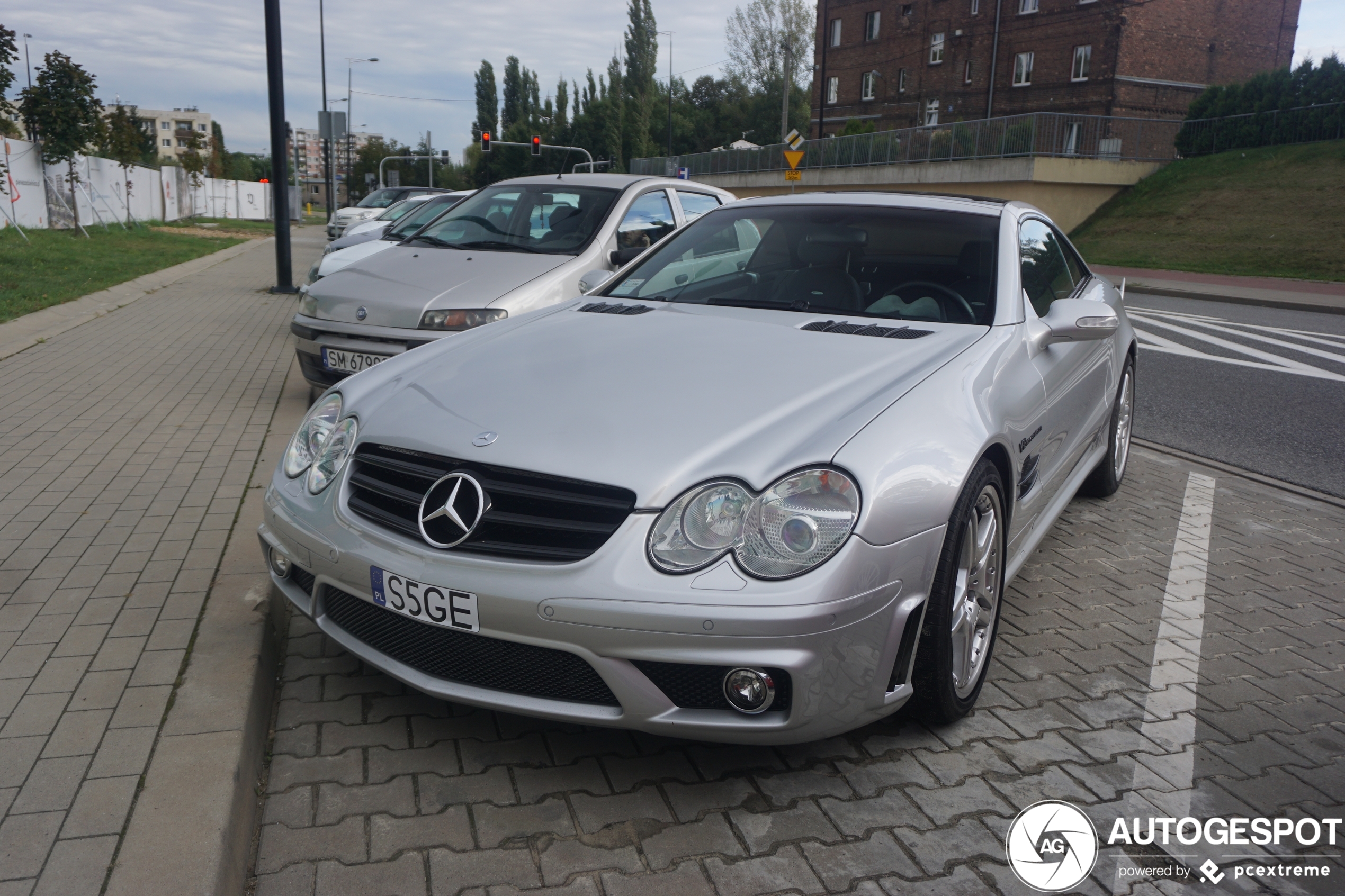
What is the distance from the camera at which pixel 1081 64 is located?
4078cm

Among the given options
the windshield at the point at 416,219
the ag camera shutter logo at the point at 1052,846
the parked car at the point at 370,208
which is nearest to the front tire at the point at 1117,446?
the ag camera shutter logo at the point at 1052,846

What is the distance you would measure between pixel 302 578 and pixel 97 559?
1.42 meters

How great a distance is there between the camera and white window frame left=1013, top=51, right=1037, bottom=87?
43.0m

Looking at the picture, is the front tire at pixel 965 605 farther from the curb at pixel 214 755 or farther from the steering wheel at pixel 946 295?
the curb at pixel 214 755

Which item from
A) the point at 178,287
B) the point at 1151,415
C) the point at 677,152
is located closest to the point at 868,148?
the point at 178,287

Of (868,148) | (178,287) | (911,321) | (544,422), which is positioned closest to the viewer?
(544,422)

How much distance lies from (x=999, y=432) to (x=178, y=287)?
14341 mm

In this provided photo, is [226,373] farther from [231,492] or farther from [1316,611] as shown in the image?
[1316,611]

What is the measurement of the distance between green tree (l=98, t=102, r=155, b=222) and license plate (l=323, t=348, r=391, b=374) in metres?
25.4

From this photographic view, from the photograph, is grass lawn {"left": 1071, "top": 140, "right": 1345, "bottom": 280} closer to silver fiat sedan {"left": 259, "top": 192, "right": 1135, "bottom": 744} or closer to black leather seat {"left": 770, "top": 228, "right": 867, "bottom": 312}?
black leather seat {"left": 770, "top": 228, "right": 867, "bottom": 312}

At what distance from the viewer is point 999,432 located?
297 centimetres

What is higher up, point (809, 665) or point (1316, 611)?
point (809, 665)

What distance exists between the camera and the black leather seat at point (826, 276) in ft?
12.5

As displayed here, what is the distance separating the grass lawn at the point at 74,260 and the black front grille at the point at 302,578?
8870 millimetres
